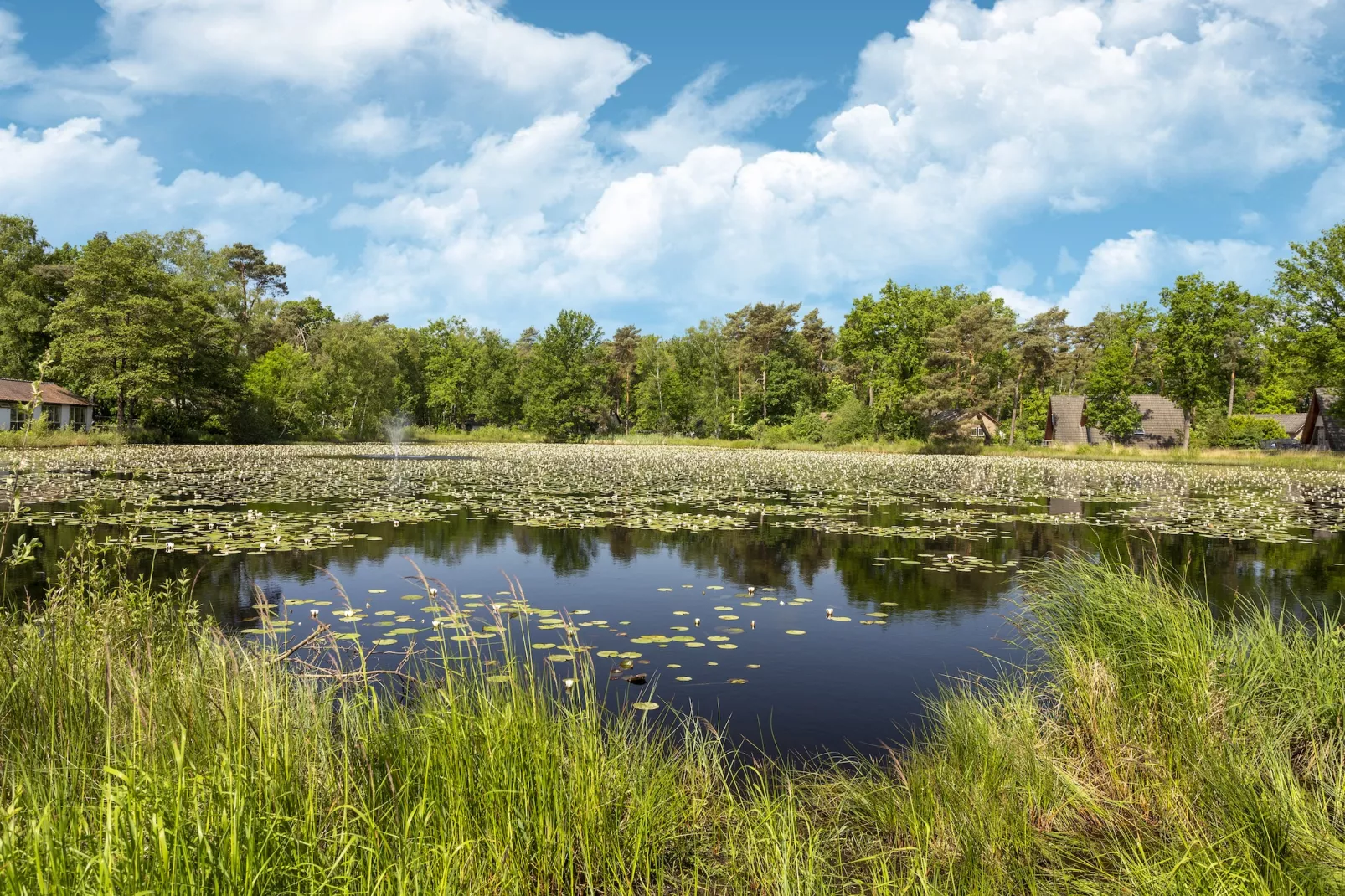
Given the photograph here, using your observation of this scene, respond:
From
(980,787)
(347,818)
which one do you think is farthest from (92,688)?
(980,787)

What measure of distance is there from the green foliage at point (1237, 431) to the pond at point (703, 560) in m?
27.8

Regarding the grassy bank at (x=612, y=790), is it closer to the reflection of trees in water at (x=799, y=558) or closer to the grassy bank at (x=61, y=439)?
the reflection of trees in water at (x=799, y=558)

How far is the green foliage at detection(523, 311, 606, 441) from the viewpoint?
67.8 meters

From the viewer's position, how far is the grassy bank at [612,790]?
8.70 ft

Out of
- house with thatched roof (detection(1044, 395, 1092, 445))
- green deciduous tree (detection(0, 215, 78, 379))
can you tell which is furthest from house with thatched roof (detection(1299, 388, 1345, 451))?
green deciduous tree (detection(0, 215, 78, 379))

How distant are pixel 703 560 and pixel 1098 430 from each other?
6166 centimetres

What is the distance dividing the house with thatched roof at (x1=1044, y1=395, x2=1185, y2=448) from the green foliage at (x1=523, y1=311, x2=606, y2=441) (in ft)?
134

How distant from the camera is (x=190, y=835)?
2.56m

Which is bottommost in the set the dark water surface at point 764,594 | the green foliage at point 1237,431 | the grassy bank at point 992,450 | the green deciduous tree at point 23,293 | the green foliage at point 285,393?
the dark water surface at point 764,594

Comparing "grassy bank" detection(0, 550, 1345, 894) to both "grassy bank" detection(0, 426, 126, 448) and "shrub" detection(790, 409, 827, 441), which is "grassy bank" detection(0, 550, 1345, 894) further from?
"shrub" detection(790, 409, 827, 441)

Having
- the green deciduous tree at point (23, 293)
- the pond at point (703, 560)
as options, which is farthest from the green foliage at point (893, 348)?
the green deciduous tree at point (23, 293)

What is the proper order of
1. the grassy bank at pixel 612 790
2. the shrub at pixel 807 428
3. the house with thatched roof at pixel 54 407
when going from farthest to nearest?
1. the shrub at pixel 807 428
2. the house with thatched roof at pixel 54 407
3. the grassy bank at pixel 612 790

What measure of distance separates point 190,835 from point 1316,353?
5544 cm

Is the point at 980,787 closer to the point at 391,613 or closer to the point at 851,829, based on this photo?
the point at 851,829
